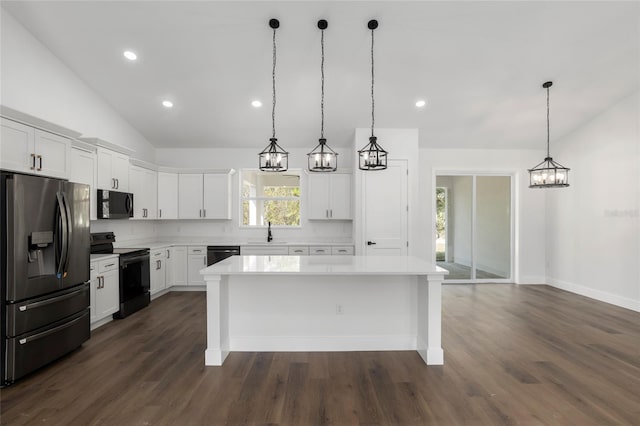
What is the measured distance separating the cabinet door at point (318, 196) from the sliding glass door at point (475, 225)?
226 centimetres

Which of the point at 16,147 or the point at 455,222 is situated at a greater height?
the point at 16,147

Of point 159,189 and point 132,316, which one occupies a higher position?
point 159,189

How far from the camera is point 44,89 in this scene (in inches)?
151

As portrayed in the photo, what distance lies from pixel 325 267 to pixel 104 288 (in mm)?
2982

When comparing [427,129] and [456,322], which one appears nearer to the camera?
[456,322]

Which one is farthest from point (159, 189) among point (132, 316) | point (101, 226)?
point (132, 316)

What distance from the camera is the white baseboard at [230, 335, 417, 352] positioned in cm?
327

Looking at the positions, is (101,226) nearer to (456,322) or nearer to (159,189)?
(159,189)

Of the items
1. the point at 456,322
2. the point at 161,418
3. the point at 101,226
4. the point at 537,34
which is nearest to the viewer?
the point at 161,418

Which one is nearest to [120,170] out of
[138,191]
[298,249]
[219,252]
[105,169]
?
[105,169]

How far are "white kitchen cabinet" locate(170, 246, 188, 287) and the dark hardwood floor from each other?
181 cm

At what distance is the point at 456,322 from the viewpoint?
4.11 m

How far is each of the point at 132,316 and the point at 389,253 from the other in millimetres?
4002

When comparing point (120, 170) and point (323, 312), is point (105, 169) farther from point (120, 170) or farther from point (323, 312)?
point (323, 312)
